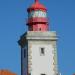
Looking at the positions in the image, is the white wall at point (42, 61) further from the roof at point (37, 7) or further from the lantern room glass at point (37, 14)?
the roof at point (37, 7)

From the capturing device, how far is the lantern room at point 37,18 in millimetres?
50500

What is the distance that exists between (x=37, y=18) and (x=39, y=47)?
6.31 ft

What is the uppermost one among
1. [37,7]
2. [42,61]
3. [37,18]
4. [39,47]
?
[37,7]

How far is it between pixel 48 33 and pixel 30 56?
1914 millimetres

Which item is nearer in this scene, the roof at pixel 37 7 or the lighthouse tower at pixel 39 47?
the lighthouse tower at pixel 39 47

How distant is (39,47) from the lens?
50094 millimetres

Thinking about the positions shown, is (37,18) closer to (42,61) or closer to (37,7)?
(37,7)

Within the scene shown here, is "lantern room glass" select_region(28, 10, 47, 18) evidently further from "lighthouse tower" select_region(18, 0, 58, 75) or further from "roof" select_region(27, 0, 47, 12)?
"roof" select_region(27, 0, 47, 12)

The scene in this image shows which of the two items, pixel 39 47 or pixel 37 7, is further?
pixel 37 7

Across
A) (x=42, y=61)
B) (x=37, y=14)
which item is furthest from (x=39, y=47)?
(x=37, y=14)

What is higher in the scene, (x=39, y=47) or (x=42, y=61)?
(x=39, y=47)

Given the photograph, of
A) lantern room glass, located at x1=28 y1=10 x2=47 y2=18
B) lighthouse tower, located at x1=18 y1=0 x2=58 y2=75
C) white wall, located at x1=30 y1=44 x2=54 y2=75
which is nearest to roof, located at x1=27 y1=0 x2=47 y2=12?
lighthouse tower, located at x1=18 y1=0 x2=58 y2=75

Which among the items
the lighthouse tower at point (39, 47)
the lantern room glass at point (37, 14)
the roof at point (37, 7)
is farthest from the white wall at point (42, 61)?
the roof at point (37, 7)

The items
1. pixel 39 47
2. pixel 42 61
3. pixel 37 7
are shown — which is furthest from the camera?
pixel 37 7
